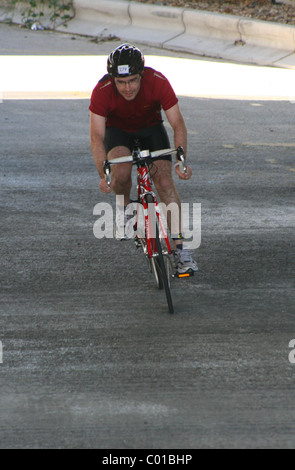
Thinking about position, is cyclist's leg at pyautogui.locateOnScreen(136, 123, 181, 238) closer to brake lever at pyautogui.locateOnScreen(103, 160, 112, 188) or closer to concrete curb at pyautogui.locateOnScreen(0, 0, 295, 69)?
brake lever at pyautogui.locateOnScreen(103, 160, 112, 188)

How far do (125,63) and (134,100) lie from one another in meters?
0.41

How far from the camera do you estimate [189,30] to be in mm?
15719

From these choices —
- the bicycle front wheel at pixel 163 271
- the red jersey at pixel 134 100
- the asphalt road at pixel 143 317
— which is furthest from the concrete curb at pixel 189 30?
the bicycle front wheel at pixel 163 271

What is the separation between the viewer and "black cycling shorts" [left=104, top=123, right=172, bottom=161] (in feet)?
21.8

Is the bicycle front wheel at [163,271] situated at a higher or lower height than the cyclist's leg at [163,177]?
lower

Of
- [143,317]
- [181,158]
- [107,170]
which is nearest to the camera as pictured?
[107,170]

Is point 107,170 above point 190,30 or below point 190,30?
below

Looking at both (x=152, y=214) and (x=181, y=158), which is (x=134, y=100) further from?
(x=152, y=214)

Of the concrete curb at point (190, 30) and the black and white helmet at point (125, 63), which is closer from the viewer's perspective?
the black and white helmet at point (125, 63)

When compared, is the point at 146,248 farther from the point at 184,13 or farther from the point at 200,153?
the point at 184,13

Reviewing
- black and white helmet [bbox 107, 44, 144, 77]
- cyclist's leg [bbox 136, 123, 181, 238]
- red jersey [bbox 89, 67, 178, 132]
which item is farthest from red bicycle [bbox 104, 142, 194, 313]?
black and white helmet [bbox 107, 44, 144, 77]

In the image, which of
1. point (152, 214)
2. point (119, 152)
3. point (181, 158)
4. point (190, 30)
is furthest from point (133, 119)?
point (190, 30)

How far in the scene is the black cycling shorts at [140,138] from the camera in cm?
664

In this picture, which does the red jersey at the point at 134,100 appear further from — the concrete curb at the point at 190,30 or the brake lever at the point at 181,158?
the concrete curb at the point at 190,30
